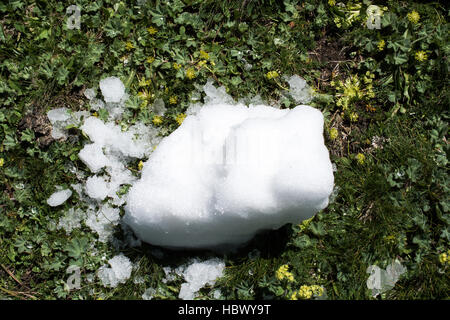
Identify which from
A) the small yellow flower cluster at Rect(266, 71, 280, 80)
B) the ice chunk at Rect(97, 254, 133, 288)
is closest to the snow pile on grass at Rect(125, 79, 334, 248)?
the ice chunk at Rect(97, 254, 133, 288)

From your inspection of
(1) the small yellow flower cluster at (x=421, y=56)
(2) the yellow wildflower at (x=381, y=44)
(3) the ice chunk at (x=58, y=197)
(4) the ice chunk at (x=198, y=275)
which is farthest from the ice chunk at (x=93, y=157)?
(1) the small yellow flower cluster at (x=421, y=56)

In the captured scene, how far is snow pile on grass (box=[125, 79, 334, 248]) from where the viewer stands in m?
2.42

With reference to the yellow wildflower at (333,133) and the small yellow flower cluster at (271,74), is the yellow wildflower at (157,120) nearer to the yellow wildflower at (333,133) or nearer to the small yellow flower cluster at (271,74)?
the small yellow flower cluster at (271,74)

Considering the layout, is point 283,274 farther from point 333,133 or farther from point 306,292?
point 333,133

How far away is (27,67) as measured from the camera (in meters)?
3.43

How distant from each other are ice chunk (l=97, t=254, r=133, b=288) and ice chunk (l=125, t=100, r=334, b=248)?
1.17 feet

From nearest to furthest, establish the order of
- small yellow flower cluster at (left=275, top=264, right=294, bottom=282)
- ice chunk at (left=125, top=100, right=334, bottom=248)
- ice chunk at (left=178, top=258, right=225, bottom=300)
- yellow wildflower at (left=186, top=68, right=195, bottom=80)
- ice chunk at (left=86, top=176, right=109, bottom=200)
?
ice chunk at (left=125, top=100, right=334, bottom=248)
small yellow flower cluster at (left=275, top=264, right=294, bottom=282)
ice chunk at (left=178, top=258, right=225, bottom=300)
ice chunk at (left=86, top=176, right=109, bottom=200)
yellow wildflower at (left=186, top=68, right=195, bottom=80)

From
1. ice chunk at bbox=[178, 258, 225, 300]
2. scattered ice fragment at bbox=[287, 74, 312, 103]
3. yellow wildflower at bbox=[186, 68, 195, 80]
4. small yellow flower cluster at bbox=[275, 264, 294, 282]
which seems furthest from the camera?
scattered ice fragment at bbox=[287, 74, 312, 103]

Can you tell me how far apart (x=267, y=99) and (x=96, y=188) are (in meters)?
1.51

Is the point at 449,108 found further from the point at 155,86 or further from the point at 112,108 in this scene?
the point at 112,108

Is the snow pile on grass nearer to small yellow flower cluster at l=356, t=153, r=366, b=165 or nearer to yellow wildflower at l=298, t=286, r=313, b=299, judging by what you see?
yellow wildflower at l=298, t=286, r=313, b=299

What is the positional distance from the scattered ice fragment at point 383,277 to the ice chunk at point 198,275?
1121mm
